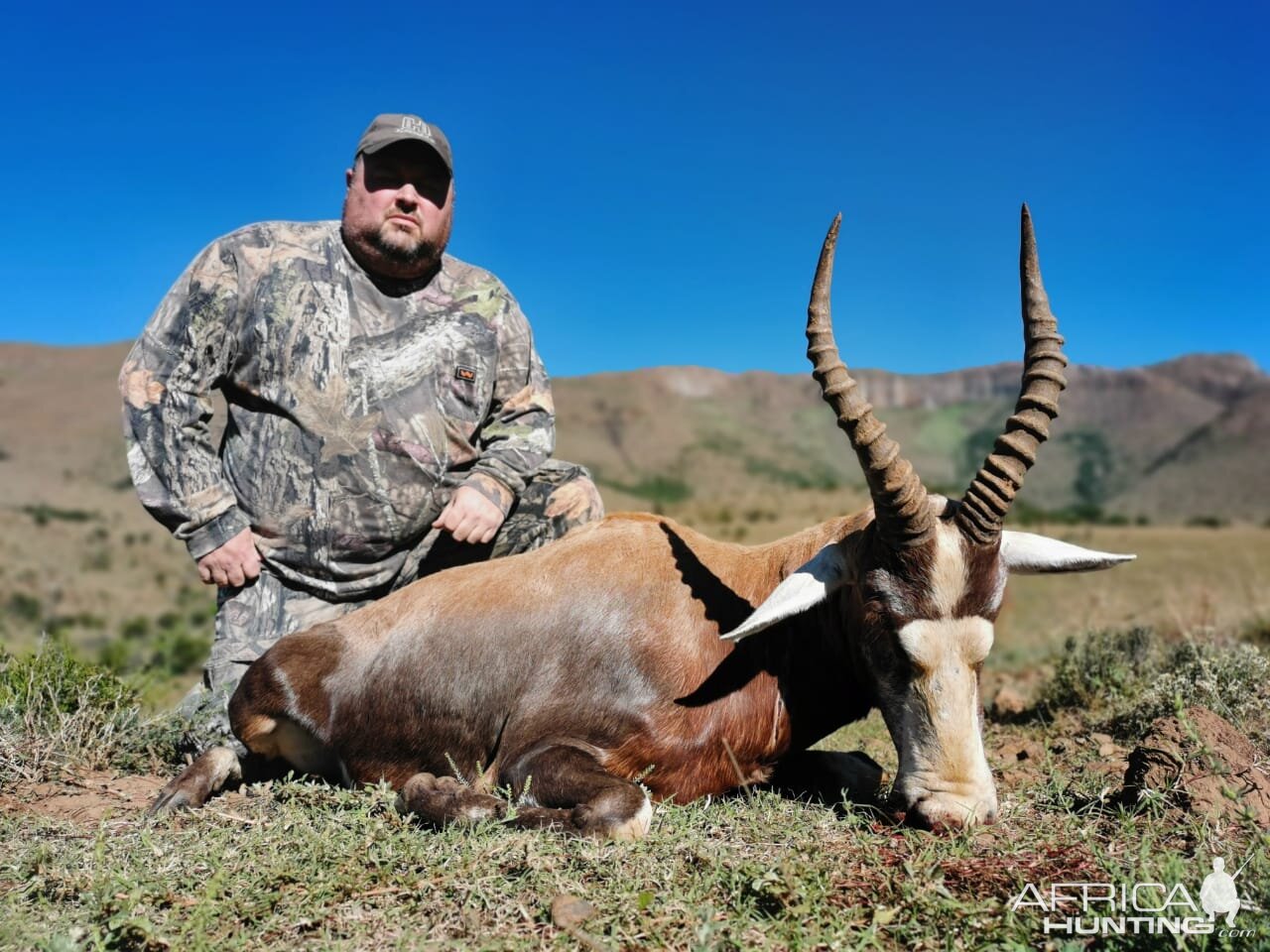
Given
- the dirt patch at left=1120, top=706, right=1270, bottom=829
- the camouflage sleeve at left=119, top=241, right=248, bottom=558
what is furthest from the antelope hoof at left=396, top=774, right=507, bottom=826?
the dirt patch at left=1120, top=706, right=1270, bottom=829

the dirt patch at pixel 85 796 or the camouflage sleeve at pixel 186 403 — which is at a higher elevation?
the camouflage sleeve at pixel 186 403

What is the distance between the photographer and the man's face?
6773mm

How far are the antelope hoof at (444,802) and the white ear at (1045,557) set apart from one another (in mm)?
2570

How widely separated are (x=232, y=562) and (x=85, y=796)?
1.49 m

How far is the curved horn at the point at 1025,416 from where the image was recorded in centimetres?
A: 443

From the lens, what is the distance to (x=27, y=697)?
6.23 meters

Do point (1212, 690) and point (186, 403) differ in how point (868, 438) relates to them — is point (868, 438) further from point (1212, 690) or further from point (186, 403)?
point (186, 403)

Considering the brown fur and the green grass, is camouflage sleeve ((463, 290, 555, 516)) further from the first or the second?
the green grass

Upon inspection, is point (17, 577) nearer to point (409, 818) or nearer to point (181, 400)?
point (181, 400)

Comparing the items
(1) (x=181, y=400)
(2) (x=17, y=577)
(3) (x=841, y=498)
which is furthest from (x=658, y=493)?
(1) (x=181, y=400)

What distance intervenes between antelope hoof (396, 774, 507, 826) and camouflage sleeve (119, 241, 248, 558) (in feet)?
7.86

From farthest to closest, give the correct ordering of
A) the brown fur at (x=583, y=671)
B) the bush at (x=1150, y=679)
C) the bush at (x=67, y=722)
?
the bush at (x=1150, y=679) → the bush at (x=67, y=722) → the brown fur at (x=583, y=671)

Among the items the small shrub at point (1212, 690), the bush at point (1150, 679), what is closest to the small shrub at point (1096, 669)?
the bush at point (1150, 679)

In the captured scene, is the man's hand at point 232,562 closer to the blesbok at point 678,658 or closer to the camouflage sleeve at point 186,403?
the camouflage sleeve at point 186,403
